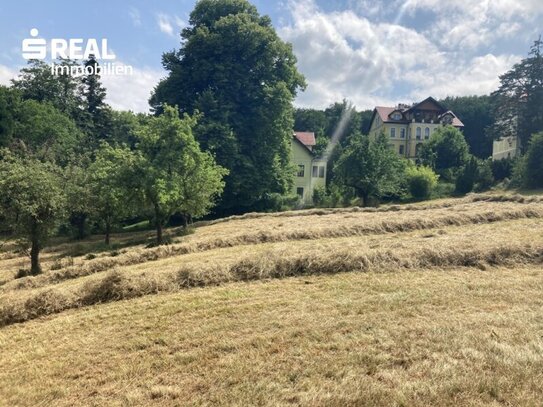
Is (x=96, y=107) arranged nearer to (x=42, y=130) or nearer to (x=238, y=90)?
(x=42, y=130)

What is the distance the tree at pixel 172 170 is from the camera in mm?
20969

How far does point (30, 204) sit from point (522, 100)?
5078cm

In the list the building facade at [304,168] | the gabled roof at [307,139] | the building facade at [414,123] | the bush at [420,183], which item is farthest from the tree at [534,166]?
the building facade at [414,123]

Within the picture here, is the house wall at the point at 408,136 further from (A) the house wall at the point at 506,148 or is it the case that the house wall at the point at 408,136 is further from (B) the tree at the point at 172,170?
(B) the tree at the point at 172,170

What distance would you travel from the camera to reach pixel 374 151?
34.9 meters

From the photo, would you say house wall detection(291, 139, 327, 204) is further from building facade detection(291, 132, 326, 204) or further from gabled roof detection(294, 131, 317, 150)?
gabled roof detection(294, 131, 317, 150)

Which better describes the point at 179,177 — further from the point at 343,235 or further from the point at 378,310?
the point at 378,310

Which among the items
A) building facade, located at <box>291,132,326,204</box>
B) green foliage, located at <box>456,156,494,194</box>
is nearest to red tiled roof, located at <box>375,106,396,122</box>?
building facade, located at <box>291,132,326,204</box>

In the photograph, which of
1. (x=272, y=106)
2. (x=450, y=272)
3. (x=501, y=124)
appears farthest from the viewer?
(x=501, y=124)

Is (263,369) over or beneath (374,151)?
beneath

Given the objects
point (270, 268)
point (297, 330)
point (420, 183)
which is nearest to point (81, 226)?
point (270, 268)

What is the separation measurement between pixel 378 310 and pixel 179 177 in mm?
17110

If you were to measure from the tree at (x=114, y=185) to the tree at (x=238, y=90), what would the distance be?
947cm

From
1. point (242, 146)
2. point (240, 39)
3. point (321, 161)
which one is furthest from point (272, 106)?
point (321, 161)
